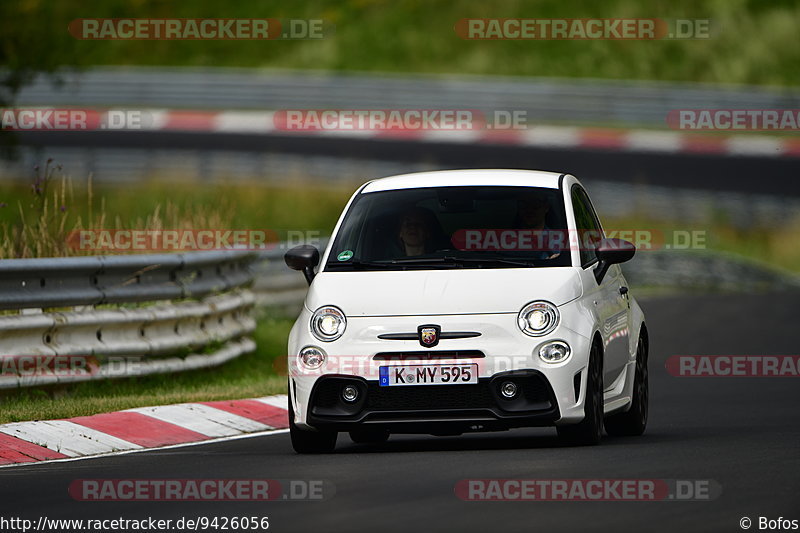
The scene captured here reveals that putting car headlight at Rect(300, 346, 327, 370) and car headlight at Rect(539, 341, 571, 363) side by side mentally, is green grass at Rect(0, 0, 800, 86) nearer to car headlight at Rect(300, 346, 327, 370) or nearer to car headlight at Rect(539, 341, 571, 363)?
car headlight at Rect(300, 346, 327, 370)

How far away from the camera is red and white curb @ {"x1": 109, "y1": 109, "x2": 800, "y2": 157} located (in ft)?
123

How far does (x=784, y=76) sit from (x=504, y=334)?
38.1 m

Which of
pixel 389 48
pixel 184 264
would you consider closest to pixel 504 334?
pixel 184 264

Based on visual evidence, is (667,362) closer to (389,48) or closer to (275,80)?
(275,80)

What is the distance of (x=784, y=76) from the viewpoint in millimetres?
47250

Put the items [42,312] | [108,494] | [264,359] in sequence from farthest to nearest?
1. [264,359]
2. [42,312]
3. [108,494]

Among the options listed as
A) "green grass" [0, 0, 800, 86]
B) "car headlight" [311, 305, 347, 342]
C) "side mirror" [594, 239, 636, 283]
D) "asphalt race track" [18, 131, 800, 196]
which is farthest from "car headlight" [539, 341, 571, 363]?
"green grass" [0, 0, 800, 86]

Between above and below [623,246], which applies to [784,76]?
above

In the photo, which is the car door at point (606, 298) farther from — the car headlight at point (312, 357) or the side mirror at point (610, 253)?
the car headlight at point (312, 357)

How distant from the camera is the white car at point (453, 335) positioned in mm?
10625

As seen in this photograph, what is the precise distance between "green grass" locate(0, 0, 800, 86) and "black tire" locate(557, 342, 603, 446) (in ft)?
119

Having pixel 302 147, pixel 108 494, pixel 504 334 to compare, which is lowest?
pixel 108 494

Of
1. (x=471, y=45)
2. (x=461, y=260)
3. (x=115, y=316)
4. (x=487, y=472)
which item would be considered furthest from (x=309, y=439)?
(x=471, y=45)

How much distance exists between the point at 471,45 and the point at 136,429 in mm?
40093
